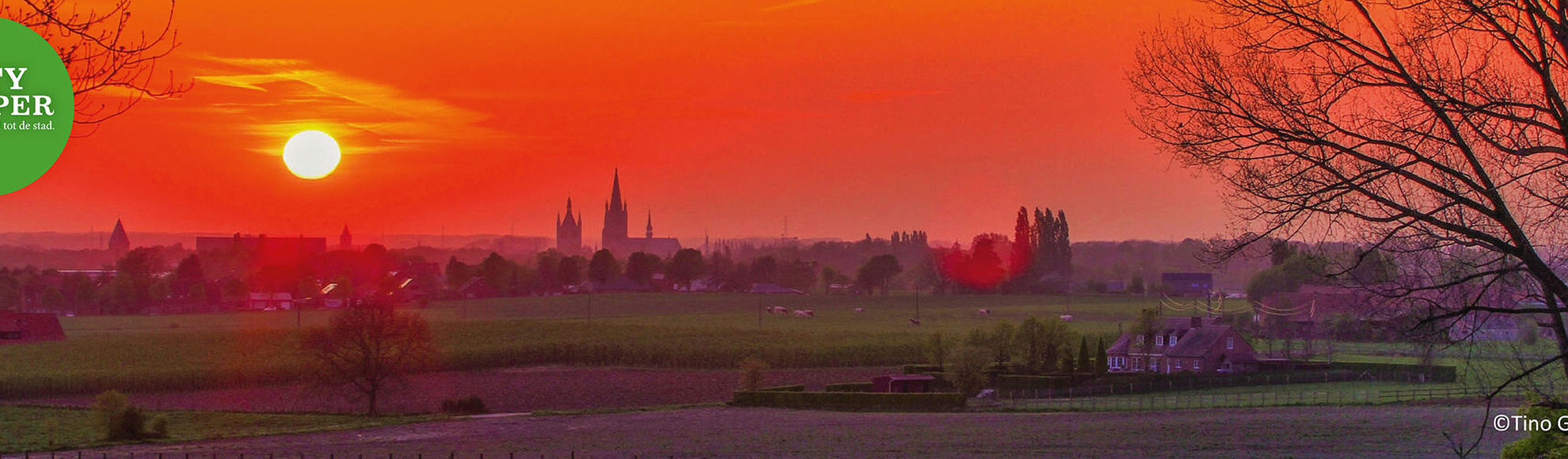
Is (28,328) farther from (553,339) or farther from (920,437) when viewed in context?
(920,437)

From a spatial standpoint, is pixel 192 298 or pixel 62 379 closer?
pixel 62 379

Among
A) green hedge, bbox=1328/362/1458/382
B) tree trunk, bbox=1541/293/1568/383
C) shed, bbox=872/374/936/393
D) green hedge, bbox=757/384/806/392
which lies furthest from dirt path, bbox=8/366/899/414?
tree trunk, bbox=1541/293/1568/383

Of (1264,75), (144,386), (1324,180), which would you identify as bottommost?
(144,386)

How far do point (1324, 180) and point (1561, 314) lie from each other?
2.26m

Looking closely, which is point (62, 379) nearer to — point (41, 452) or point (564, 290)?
point (41, 452)

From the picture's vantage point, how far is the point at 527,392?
196ft

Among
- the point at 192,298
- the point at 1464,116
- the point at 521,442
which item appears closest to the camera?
the point at 1464,116

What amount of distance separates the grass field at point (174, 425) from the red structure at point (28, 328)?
35098 mm

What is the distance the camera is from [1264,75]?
32.1 ft

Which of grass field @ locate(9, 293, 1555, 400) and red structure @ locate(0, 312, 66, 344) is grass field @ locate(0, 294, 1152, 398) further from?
red structure @ locate(0, 312, 66, 344)

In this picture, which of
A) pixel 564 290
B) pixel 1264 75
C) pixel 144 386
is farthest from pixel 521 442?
pixel 564 290

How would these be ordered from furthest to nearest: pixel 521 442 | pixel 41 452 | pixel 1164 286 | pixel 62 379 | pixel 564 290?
pixel 564 290
pixel 1164 286
pixel 62 379
pixel 521 442
pixel 41 452

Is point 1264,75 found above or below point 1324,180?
above

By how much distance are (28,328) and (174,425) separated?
48.6 m
